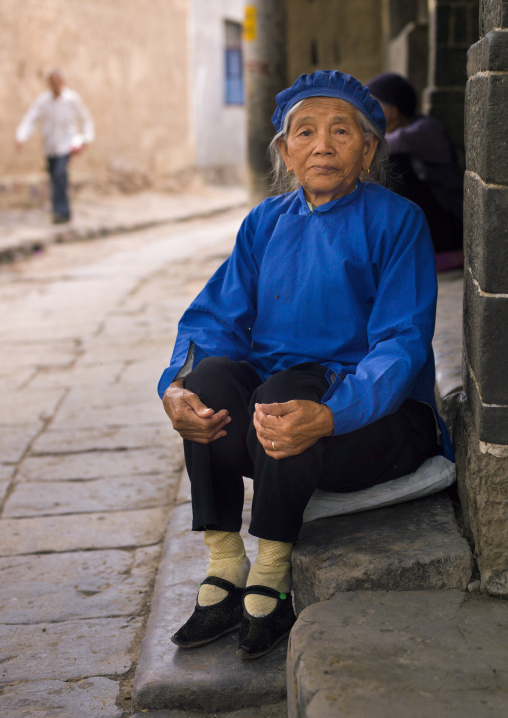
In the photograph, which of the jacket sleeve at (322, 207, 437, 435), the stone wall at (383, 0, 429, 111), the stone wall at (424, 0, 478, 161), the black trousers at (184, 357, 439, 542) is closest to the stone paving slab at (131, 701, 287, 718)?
the black trousers at (184, 357, 439, 542)

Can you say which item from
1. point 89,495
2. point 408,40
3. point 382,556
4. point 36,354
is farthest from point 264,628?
point 408,40

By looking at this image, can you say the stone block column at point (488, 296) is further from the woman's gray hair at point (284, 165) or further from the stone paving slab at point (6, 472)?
the stone paving slab at point (6, 472)

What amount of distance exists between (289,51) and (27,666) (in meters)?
7.09

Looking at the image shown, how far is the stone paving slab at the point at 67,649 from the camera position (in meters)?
2.05

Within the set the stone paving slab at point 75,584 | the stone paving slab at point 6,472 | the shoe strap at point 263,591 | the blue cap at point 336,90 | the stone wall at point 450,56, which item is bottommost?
the stone paving slab at point 6,472

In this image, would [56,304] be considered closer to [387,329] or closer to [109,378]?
[109,378]

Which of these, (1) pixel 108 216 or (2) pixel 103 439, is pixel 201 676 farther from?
(1) pixel 108 216

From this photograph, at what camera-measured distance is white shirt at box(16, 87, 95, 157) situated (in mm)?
11383

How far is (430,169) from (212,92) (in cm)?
1474

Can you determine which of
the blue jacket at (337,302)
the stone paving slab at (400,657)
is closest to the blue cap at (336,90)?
the blue jacket at (337,302)

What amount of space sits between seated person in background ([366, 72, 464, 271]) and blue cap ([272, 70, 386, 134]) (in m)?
2.25

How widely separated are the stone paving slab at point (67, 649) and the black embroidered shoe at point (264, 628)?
13.1 inches

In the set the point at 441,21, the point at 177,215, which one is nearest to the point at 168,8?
the point at 177,215

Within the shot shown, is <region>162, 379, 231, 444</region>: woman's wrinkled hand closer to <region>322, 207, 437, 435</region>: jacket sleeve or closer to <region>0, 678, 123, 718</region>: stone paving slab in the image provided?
<region>322, 207, 437, 435</region>: jacket sleeve
